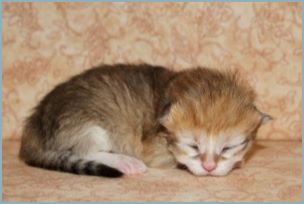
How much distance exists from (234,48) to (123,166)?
1216 mm

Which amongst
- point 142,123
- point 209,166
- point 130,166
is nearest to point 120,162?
point 130,166

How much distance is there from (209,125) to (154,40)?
114 centimetres

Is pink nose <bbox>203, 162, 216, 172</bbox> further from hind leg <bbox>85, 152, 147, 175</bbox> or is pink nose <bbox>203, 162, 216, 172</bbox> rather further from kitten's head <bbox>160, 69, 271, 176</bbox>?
hind leg <bbox>85, 152, 147, 175</bbox>

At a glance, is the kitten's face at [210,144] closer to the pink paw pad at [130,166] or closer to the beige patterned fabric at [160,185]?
the beige patterned fabric at [160,185]

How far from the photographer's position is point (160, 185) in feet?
8.39

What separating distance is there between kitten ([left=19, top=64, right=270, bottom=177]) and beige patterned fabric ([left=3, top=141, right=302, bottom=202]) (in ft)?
0.22

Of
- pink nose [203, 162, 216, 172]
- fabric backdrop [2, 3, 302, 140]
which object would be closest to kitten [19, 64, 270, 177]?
pink nose [203, 162, 216, 172]

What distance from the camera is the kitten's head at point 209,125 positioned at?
2.55 metres

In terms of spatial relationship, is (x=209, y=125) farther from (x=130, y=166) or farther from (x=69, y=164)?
(x=69, y=164)

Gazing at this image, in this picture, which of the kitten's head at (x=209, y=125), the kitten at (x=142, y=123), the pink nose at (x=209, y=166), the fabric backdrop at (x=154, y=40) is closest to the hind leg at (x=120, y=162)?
the kitten at (x=142, y=123)

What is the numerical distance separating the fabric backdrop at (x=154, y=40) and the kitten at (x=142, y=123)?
0.49 metres

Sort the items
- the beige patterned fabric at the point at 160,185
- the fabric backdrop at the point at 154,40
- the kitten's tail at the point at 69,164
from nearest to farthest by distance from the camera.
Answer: the beige patterned fabric at the point at 160,185 → the kitten's tail at the point at 69,164 → the fabric backdrop at the point at 154,40

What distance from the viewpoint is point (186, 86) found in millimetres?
2711

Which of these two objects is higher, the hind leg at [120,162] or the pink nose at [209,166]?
the pink nose at [209,166]
